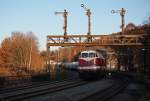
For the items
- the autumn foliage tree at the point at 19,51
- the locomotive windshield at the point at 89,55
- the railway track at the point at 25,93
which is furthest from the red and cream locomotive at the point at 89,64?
the autumn foliage tree at the point at 19,51

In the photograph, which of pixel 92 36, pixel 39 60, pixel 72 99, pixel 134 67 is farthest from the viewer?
pixel 39 60

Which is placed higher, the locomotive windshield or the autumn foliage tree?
the autumn foliage tree

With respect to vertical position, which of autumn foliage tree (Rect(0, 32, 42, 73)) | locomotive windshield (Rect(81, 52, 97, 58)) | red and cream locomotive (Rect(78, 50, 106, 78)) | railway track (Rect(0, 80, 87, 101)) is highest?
autumn foliage tree (Rect(0, 32, 42, 73))

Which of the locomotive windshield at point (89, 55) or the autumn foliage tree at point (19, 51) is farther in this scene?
the autumn foliage tree at point (19, 51)

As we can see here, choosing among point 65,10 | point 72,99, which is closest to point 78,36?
point 65,10

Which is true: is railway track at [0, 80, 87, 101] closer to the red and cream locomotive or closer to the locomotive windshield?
the red and cream locomotive

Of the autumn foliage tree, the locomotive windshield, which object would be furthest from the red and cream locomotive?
the autumn foliage tree

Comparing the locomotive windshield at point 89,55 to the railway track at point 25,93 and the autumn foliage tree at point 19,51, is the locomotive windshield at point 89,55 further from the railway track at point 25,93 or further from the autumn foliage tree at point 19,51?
the autumn foliage tree at point 19,51

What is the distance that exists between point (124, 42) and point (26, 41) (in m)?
67.4

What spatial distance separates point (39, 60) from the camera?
10450 cm

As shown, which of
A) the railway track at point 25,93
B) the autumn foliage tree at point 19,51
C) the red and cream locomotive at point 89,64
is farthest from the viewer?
the autumn foliage tree at point 19,51

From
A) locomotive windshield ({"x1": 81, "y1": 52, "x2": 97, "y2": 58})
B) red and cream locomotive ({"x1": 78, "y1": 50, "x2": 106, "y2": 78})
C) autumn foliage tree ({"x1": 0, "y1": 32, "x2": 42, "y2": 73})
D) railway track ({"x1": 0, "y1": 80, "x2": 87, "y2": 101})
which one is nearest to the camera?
railway track ({"x1": 0, "y1": 80, "x2": 87, "y2": 101})

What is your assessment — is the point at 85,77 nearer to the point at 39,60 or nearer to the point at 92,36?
the point at 92,36

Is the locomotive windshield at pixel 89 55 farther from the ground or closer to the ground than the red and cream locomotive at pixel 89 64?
farther from the ground
